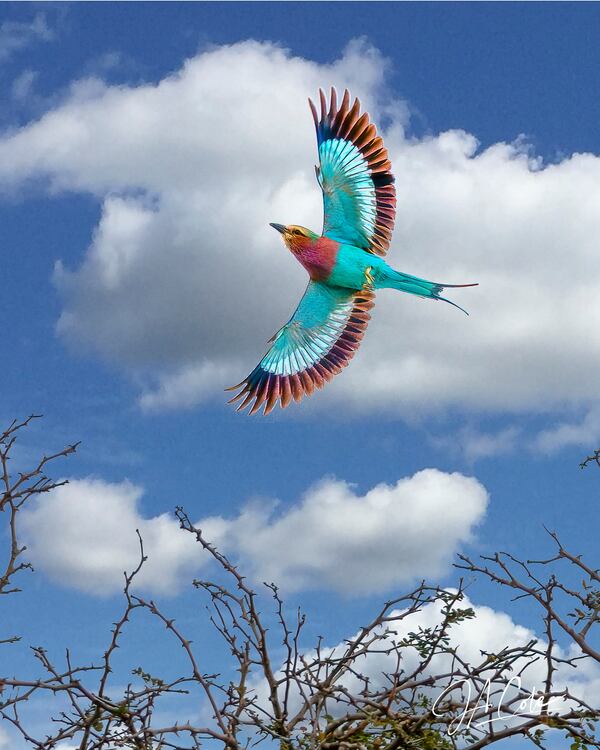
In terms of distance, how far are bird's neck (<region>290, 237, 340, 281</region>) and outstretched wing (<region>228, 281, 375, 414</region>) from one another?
0.65 ft

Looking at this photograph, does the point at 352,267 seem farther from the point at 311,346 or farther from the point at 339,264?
the point at 311,346

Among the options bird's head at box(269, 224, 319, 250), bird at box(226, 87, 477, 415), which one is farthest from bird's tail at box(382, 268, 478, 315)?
bird's head at box(269, 224, 319, 250)

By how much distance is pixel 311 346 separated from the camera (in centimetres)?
915

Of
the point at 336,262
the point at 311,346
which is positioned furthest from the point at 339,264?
the point at 311,346

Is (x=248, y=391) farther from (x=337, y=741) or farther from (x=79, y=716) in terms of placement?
(x=337, y=741)

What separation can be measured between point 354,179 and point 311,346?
1742 millimetres

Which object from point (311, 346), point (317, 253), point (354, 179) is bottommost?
point (311, 346)

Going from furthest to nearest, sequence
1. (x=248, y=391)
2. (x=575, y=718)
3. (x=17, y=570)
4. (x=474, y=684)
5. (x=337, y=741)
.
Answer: (x=248, y=391) → (x=17, y=570) → (x=474, y=684) → (x=575, y=718) → (x=337, y=741)

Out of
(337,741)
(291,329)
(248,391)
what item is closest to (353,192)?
(291,329)

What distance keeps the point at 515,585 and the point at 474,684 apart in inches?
35.7

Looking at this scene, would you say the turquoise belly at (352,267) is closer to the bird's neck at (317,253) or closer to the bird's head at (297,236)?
the bird's neck at (317,253)

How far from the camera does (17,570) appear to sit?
5086 mm

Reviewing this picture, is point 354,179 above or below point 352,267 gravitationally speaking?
above

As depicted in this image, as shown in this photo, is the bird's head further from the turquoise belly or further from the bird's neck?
the turquoise belly
